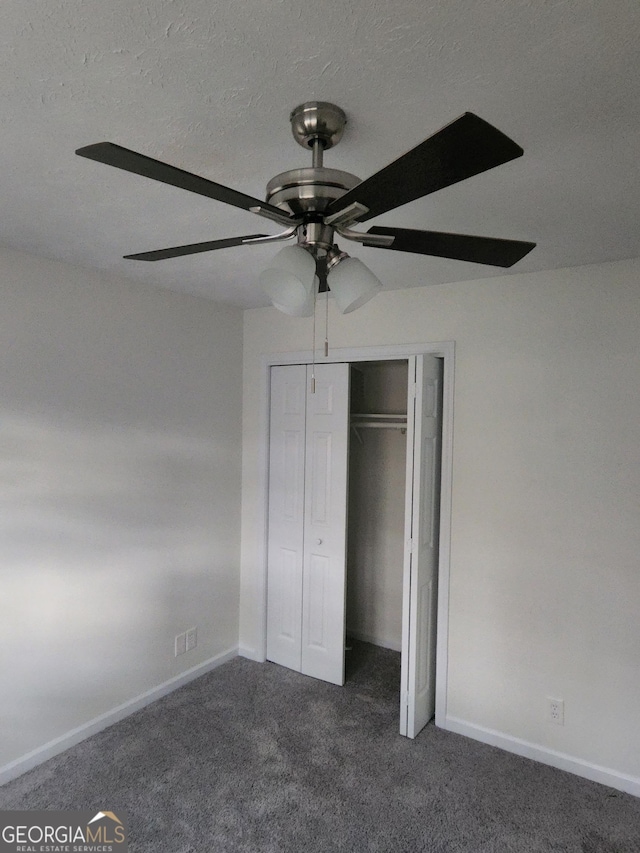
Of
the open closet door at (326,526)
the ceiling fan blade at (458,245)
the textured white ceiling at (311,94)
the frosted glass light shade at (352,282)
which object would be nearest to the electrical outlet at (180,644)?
the open closet door at (326,526)

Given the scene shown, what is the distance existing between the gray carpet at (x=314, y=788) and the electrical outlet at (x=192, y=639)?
34cm

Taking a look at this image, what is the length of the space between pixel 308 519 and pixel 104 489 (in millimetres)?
→ 1255

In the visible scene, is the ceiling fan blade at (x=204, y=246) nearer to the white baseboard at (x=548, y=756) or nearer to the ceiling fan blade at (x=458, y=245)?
the ceiling fan blade at (x=458, y=245)

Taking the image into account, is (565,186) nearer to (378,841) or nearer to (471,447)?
(471,447)

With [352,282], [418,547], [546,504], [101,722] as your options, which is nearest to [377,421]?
[418,547]

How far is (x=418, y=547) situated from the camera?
276 cm

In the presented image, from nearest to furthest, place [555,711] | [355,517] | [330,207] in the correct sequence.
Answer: [330,207] < [555,711] < [355,517]

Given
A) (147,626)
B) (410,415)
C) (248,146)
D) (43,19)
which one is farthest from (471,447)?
(43,19)

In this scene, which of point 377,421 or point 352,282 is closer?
point 352,282

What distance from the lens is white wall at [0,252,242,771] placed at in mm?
2418

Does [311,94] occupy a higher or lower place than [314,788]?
higher

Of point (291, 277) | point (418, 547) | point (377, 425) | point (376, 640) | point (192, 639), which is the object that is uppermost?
point (291, 277)

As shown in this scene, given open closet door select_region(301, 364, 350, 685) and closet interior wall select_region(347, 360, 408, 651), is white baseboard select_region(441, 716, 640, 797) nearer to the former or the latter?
open closet door select_region(301, 364, 350, 685)

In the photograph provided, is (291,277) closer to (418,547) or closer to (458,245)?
(458,245)
